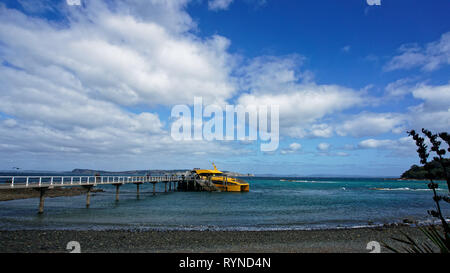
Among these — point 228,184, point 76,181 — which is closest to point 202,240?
point 76,181

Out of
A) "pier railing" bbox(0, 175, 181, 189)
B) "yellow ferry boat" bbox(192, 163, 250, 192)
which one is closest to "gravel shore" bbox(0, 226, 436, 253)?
"pier railing" bbox(0, 175, 181, 189)

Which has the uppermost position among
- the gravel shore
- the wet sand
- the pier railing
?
the pier railing

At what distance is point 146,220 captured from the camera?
880 inches

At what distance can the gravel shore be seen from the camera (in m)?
12.5

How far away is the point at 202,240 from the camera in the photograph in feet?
47.6

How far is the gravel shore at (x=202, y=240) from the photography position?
12.5m

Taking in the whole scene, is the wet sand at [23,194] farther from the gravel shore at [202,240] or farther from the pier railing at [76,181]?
the gravel shore at [202,240]

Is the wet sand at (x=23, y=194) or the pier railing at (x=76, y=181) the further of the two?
the wet sand at (x=23, y=194)

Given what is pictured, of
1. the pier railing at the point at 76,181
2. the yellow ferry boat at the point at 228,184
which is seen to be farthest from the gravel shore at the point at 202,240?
the yellow ferry boat at the point at 228,184

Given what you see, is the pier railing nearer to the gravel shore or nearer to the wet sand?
the wet sand
